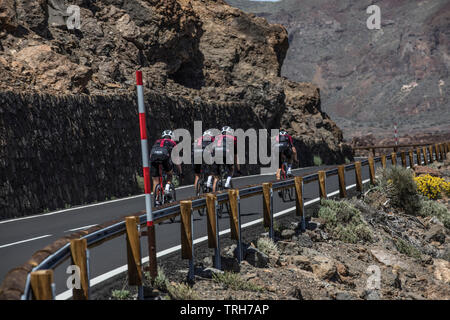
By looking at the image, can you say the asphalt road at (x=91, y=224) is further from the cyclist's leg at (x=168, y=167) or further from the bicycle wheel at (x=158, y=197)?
the cyclist's leg at (x=168, y=167)

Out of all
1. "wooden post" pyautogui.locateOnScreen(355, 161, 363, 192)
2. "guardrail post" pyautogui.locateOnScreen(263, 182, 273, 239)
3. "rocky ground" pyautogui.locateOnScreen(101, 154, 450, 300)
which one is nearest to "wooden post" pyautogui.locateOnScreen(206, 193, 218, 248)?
"rocky ground" pyautogui.locateOnScreen(101, 154, 450, 300)

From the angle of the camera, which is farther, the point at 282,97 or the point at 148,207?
the point at 282,97

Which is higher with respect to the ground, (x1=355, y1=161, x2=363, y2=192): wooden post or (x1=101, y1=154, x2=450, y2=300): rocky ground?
(x1=355, y1=161, x2=363, y2=192): wooden post

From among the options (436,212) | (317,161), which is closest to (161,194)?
(436,212)

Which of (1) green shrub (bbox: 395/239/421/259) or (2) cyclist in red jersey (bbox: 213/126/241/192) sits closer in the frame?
(1) green shrub (bbox: 395/239/421/259)

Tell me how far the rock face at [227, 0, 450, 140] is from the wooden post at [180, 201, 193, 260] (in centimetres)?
10365

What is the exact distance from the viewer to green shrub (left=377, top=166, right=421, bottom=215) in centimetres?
1681

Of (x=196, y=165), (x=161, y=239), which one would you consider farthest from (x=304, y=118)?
(x=161, y=239)

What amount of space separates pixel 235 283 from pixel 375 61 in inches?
6109

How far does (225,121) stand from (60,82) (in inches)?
338

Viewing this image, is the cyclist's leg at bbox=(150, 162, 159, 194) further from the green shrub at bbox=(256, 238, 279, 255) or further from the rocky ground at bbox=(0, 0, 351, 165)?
the rocky ground at bbox=(0, 0, 351, 165)

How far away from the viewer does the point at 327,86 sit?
526 ft

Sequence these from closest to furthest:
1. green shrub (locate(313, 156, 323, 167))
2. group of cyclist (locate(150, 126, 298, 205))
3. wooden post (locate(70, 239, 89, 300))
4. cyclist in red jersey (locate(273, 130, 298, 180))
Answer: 1. wooden post (locate(70, 239, 89, 300))
2. group of cyclist (locate(150, 126, 298, 205))
3. cyclist in red jersey (locate(273, 130, 298, 180))
4. green shrub (locate(313, 156, 323, 167))
